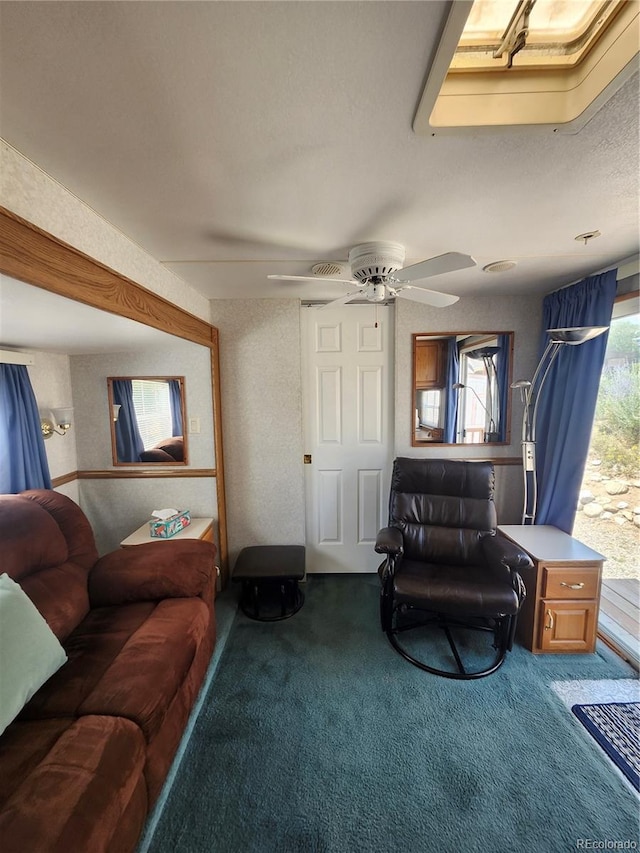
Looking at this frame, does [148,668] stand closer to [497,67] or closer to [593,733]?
[593,733]

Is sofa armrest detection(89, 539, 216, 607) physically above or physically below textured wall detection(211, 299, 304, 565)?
below

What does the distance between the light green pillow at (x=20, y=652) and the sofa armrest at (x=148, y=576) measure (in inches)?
15.8

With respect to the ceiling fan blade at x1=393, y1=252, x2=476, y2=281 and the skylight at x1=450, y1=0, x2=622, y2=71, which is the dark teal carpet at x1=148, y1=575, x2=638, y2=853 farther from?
the skylight at x1=450, y1=0, x2=622, y2=71

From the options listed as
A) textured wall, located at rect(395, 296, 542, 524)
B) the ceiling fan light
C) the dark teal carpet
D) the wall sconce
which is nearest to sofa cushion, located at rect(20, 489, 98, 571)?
the wall sconce

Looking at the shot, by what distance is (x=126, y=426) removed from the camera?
254 centimetres

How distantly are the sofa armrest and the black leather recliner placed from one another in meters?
1.11

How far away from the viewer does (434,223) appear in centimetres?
141

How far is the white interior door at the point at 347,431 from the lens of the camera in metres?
2.63

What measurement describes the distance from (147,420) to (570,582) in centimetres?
308

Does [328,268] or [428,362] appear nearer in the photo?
[328,268]

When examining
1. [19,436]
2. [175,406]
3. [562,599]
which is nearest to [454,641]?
[562,599]

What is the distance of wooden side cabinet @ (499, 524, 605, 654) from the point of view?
1851mm

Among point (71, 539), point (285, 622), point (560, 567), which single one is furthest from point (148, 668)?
point (560, 567)

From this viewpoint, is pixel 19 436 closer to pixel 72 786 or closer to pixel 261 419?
pixel 261 419
